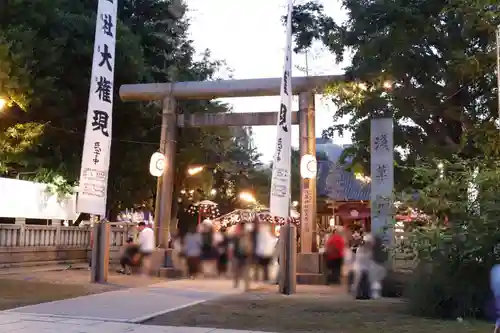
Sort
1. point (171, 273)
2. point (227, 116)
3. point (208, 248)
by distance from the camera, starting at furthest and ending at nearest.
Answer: point (227, 116) → point (171, 273) → point (208, 248)

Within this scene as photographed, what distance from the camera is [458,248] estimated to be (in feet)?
33.4

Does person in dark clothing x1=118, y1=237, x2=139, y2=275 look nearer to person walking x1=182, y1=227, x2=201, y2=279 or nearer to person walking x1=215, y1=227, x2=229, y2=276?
person walking x1=182, y1=227, x2=201, y2=279

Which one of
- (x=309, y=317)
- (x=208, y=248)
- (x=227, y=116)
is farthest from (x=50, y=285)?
(x=227, y=116)

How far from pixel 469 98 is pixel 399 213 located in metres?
4.77

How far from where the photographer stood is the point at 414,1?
1470cm

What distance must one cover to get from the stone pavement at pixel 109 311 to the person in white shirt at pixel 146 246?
2673 millimetres

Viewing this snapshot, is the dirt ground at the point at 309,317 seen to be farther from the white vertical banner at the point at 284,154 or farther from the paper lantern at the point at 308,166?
the paper lantern at the point at 308,166

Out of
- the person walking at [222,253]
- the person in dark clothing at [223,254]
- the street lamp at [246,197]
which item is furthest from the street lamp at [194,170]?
the person in dark clothing at [223,254]

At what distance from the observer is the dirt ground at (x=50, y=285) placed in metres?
11.7

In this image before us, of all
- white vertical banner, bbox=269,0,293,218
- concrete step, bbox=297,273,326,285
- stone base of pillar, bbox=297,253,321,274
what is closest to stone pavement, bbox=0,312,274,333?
white vertical banner, bbox=269,0,293,218

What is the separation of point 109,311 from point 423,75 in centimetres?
979

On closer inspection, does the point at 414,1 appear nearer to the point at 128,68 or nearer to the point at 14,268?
the point at 128,68

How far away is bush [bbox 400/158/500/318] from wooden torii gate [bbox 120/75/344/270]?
649 cm

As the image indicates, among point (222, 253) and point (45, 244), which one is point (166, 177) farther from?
point (45, 244)
